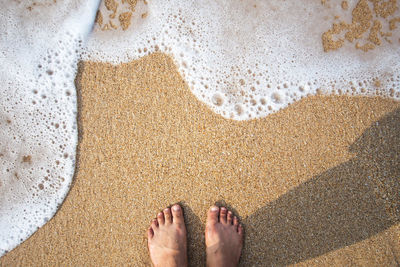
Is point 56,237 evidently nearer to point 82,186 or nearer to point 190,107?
point 82,186

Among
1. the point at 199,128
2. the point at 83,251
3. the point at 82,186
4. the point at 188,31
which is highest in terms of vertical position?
the point at 188,31

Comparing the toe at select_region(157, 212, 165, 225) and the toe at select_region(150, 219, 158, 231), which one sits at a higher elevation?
the toe at select_region(157, 212, 165, 225)

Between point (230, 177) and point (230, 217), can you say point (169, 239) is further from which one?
point (230, 177)

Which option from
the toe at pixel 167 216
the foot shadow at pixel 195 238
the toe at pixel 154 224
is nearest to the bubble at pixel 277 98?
the foot shadow at pixel 195 238

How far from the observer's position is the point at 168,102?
73.5 inches

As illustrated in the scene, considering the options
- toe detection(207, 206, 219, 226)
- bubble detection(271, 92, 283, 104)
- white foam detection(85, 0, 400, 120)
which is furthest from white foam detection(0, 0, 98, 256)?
bubble detection(271, 92, 283, 104)

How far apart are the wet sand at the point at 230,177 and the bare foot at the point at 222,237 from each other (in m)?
0.06

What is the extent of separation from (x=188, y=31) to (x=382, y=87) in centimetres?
151

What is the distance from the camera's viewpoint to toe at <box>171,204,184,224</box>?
1.84 m

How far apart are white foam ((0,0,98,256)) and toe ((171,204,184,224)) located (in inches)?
31.5

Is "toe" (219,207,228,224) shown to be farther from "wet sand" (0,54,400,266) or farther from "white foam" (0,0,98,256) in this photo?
"white foam" (0,0,98,256)

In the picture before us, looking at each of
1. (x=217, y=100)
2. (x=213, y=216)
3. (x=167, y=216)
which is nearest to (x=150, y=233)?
(x=167, y=216)

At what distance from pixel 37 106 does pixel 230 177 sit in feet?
5.04

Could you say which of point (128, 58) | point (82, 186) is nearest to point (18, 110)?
point (82, 186)
